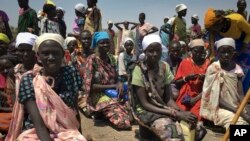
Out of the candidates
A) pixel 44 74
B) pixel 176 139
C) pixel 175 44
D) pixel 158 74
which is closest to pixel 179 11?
pixel 175 44

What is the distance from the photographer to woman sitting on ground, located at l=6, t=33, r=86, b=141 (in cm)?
333

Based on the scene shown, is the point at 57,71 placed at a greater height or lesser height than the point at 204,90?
greater

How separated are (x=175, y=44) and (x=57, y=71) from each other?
13.9 feet

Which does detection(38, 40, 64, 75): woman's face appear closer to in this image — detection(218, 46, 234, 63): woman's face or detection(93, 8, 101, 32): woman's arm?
detection(218, 46, 234, 63): woman's face

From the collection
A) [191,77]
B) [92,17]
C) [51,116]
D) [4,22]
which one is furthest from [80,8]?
[51,116]

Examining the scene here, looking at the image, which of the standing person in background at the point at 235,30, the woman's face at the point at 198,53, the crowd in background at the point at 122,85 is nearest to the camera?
the crowd in background at the point at 122,85

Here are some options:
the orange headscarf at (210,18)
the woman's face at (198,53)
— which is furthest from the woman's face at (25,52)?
the orange headscarf at (210,18)

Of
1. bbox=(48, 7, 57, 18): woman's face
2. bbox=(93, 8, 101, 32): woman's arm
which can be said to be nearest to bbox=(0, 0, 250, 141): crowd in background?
bbox=(48, 7, 57, 18): woman's face

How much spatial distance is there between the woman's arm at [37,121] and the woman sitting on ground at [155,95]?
5.08ft

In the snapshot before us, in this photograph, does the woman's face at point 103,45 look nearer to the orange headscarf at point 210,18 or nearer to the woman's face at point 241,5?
the orange headscarf at point 210,18

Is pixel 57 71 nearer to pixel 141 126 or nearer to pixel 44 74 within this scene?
pixel 44 74

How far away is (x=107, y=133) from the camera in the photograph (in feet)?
18.4

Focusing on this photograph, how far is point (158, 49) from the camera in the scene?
15.3 feet

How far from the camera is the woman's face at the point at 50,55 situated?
3.43 m
